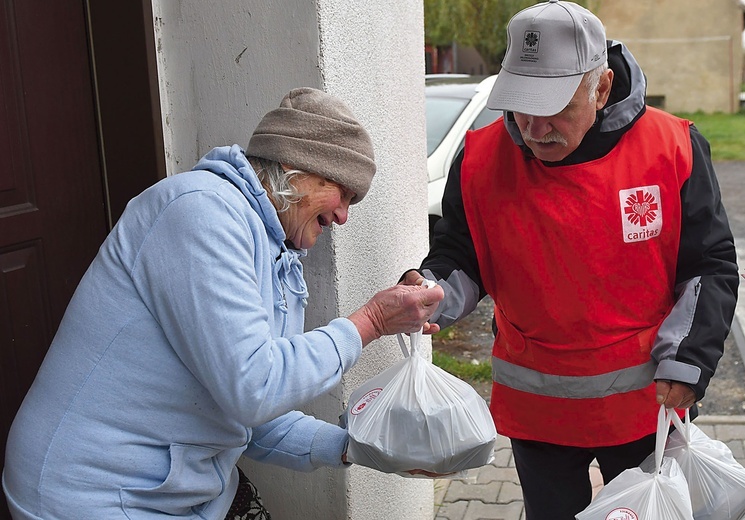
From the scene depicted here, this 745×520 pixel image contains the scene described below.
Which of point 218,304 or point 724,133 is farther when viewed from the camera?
point 724,133

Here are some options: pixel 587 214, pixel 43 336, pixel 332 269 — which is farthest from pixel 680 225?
pixel 43 336

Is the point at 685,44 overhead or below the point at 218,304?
below

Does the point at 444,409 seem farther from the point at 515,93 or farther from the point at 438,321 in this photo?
the point at 515,93

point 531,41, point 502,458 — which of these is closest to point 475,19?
point 502,458

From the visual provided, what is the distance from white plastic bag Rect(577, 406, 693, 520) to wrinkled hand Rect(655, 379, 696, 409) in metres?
0.03

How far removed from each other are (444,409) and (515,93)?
0.79m

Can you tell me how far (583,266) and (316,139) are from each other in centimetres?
81

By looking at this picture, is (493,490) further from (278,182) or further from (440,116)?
(440,116)

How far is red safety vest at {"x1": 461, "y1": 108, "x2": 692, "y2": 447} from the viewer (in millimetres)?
2197

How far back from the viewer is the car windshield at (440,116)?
6.68 meters

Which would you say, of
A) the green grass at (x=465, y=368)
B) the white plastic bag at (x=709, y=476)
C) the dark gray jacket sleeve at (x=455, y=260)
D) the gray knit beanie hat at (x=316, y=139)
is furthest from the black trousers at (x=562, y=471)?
the green grass at (x=465, y=368)

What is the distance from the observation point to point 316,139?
185 centimetres

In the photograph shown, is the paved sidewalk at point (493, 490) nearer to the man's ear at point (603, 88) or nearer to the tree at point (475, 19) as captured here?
the man's ear at point (603, 88)

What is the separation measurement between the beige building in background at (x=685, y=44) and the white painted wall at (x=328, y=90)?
21.3 meters
